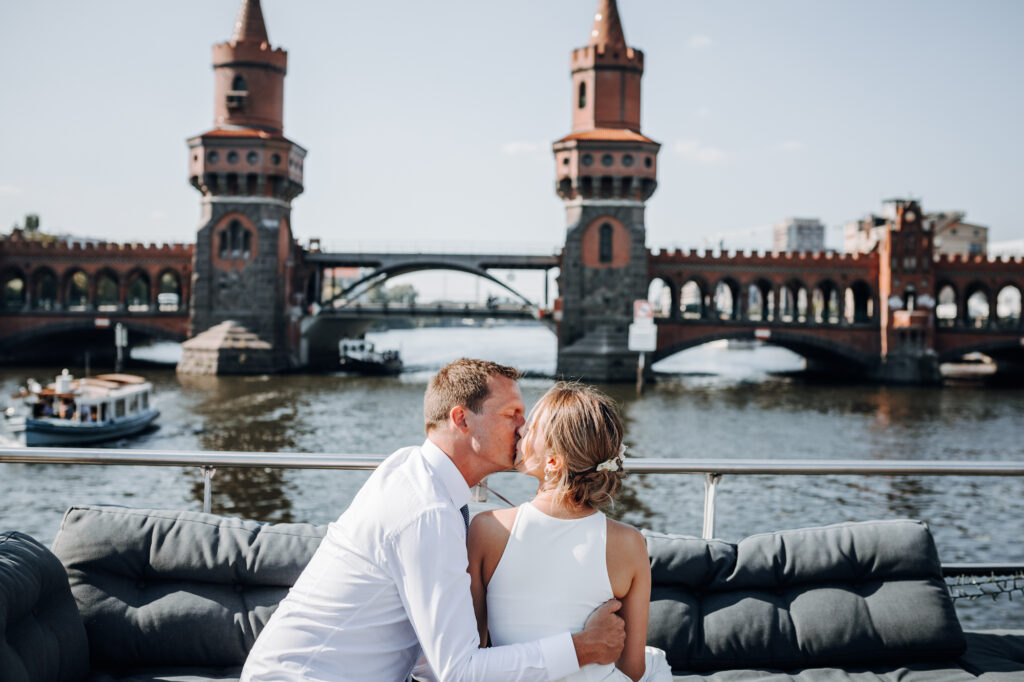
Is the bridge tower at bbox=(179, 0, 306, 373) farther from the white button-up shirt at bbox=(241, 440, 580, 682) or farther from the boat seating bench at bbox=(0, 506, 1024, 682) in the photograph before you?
the white button-up shirt at bbox=(241, 440, 580, 682)

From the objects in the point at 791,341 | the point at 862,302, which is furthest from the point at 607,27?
the point at 862,302

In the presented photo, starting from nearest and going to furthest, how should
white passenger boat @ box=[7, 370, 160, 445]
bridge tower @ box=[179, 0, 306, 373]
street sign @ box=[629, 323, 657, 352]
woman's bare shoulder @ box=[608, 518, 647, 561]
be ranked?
woman's bare shoulder @ box=[608, 518, 647, 561], white passenger boat @ box=[7, 370, 160, 445], street sign @ box=[629, 323, 657, 352], bridge tower @ box=[179, 0, 306, 373]

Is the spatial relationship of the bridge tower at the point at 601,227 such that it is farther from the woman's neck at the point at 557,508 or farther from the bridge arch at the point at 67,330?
the woman's neck at the point at 557,508

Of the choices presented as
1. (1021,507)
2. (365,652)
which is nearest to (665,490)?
(1021,507)

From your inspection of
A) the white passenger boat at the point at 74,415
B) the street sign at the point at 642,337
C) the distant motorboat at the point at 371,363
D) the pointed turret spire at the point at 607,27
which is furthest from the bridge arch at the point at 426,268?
the white passenger boat at the point at 74,415

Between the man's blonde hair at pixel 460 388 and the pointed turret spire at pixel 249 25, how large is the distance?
150 feet

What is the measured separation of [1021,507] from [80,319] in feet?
127

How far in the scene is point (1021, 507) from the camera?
1728 cm

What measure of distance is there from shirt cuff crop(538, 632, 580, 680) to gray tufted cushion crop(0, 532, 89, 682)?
57.2 inches

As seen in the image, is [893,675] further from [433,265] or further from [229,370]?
[433,265]

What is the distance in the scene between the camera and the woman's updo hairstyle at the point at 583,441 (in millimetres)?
2311

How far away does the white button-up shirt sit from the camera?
7.55 feet

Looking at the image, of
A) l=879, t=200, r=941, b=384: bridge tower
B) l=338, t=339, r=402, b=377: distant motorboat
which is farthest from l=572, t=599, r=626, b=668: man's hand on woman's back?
l=879, t=200, r=941, b=384: bridge tower

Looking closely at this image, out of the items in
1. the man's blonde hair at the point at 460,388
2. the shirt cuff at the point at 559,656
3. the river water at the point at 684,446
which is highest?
the man's blonde hair at the point at 460,388
